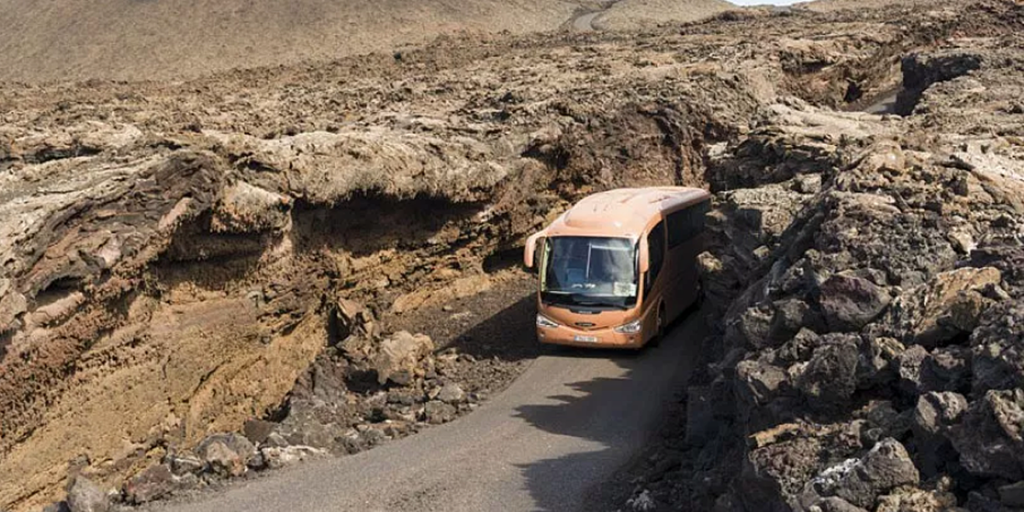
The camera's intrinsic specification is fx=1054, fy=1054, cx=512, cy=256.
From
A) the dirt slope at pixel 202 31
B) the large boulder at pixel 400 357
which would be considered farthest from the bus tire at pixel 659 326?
the dirt slope at pixel 202 31

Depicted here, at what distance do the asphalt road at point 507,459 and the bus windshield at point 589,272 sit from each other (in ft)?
4.28

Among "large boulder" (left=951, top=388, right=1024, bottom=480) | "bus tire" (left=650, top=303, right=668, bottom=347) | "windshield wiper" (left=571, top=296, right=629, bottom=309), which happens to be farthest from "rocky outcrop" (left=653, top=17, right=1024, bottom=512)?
"bus tire" (left=650, top=303, right=668, bottom=347)

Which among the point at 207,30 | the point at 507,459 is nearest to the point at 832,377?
the point at 507,459

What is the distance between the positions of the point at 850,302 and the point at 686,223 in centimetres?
1077

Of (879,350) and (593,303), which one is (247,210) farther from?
(879,350)

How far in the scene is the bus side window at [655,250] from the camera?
18.2 meters

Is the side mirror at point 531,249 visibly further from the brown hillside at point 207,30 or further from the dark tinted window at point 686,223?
the brown hillside at point 207,30

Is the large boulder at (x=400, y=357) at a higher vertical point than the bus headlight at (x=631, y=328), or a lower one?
lower

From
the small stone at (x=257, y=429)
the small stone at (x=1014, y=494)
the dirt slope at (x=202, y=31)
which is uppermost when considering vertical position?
the dirt slope at (x=202, y=31)

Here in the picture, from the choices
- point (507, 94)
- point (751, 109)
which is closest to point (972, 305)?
point (507, 94)

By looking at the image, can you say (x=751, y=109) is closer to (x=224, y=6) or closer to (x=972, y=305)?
(x=972, y=305)

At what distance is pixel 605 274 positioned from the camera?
59.4 ft

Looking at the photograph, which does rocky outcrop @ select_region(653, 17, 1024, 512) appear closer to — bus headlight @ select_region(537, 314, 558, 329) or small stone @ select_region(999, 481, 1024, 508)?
small stone @ select_region(999, 481, 1024, 508)

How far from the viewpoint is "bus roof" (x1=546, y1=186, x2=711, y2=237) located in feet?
59.3
